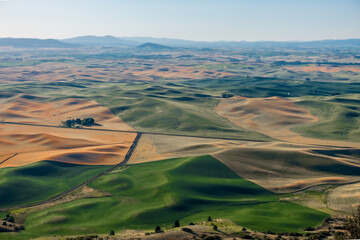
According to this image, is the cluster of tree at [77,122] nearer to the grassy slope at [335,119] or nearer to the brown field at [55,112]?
the brown field at [55,112]

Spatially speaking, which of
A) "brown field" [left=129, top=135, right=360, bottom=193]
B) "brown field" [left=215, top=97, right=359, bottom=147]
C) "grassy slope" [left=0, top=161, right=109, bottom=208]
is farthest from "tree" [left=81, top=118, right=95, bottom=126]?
"brown field" [left=215, top=97, right=359, bottom=147]

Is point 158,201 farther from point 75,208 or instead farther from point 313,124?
point 313,124

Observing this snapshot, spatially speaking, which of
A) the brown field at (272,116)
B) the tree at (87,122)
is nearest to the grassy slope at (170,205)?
the brown field at (272,116)

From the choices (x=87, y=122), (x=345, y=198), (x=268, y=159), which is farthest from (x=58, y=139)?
(x=345, y=198)

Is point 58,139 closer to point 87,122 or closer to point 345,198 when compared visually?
point 87,122

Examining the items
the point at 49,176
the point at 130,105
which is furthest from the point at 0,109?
the point at 49,176
